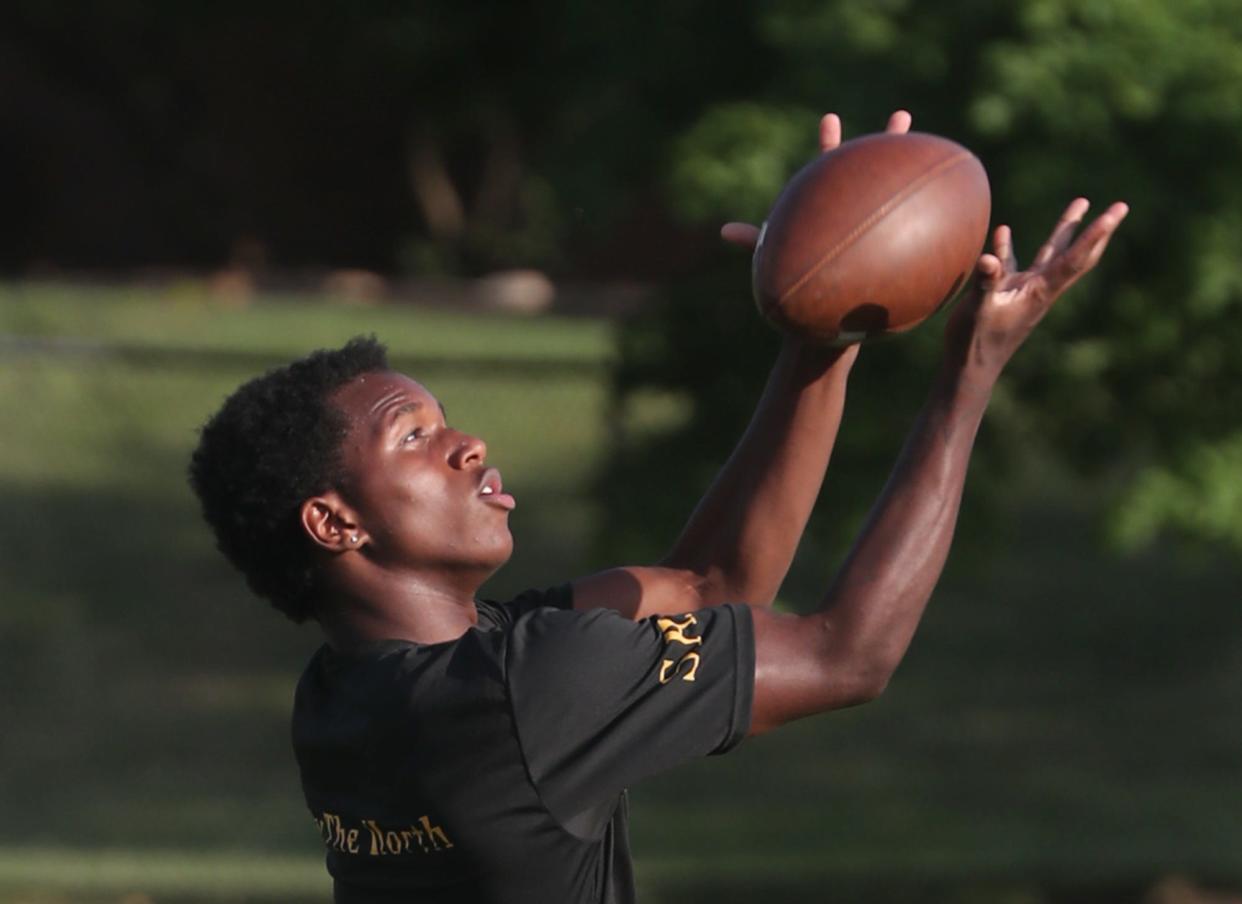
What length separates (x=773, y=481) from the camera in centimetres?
352

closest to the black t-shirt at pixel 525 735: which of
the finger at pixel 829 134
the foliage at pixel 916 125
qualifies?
the finger at pixel 829 134

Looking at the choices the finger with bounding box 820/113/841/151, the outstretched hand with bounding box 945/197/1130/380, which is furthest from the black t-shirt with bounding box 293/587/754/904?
the finger with bounding box 820/113/841/151

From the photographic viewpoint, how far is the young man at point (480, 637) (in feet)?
9.57

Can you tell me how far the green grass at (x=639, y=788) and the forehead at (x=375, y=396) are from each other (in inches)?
169

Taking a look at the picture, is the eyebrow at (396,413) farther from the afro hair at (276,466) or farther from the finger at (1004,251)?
the finger at (1004,251)

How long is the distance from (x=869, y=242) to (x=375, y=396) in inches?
33.0

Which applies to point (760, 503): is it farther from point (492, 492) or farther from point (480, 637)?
point (480, 637)

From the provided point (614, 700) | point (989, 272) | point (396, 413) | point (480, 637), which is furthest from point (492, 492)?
point (989, 272)

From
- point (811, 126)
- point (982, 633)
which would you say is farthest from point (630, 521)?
point (982, 633)

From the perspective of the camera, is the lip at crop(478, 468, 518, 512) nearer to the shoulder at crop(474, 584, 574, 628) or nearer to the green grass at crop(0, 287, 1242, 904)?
the shoulder at crop(474, 584, 574, 628)

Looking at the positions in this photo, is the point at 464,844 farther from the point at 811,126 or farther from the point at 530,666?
the point at 811,126

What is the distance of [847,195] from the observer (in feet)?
11.3

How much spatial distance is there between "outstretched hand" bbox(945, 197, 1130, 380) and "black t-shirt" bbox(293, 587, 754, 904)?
19.8 inches

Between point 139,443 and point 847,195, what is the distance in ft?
41.9
